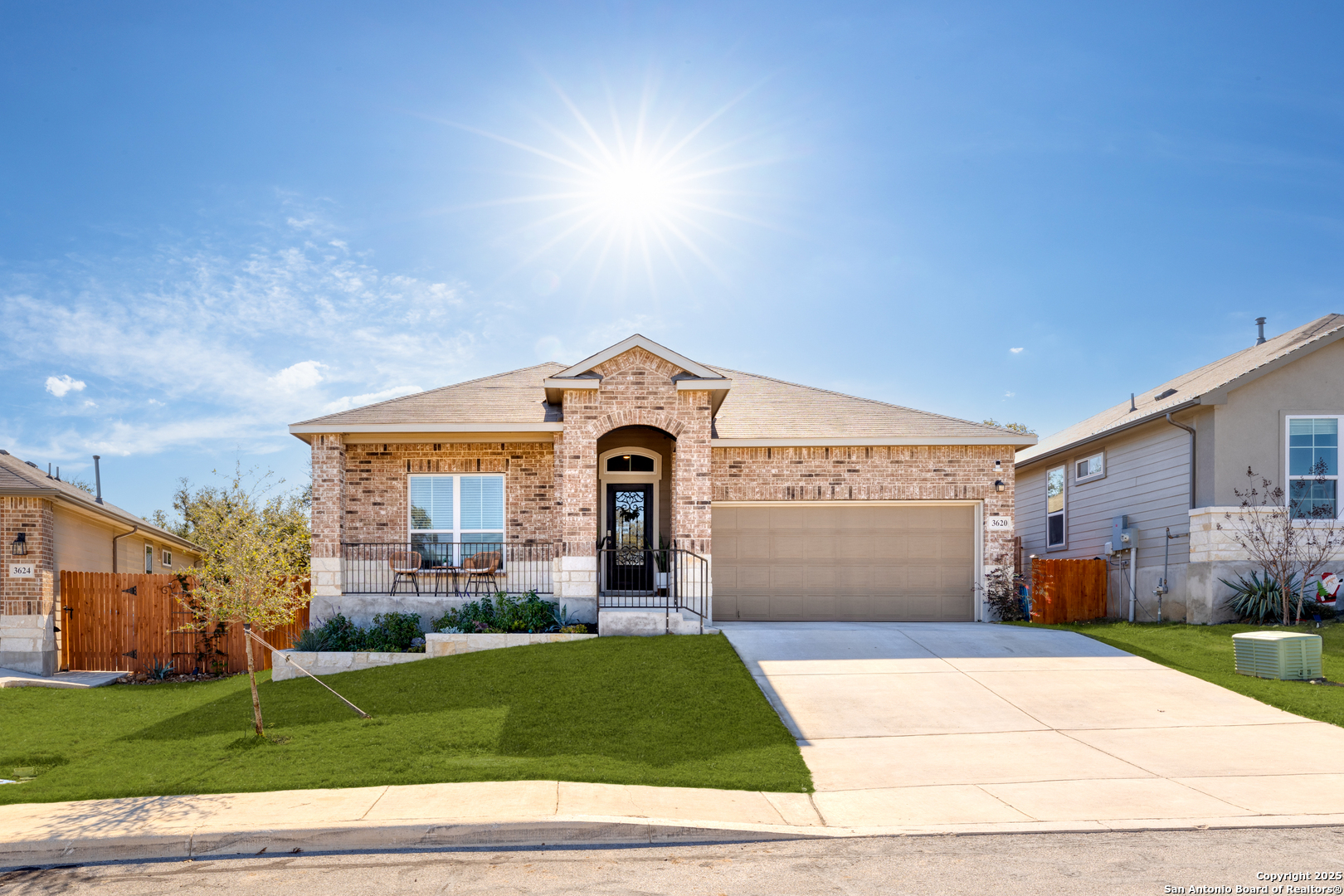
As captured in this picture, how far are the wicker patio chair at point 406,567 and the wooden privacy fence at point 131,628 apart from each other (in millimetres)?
2406

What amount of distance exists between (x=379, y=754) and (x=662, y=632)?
596 cm

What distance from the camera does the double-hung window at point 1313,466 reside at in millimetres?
16359

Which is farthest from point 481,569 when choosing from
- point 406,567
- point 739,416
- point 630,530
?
point 739,416

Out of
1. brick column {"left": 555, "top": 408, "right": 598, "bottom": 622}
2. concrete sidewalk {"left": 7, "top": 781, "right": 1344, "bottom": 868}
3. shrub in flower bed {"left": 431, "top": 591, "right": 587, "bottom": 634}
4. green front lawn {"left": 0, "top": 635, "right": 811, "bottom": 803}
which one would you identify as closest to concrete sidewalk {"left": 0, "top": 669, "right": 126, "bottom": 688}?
green front lawn {"left": 0, "top": 635, "right": 811, "bottom": 803}

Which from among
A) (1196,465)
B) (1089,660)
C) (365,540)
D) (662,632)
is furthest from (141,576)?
(1196,465)

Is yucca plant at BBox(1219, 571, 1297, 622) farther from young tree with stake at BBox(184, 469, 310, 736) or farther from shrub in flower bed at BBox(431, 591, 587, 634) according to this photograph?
young tree with stake at BBox(184, 469, 310, 736)

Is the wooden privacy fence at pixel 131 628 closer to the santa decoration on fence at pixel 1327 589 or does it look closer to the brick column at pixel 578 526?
the brick column at pixel 578 526

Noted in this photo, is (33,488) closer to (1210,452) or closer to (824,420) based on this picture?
(824,420)

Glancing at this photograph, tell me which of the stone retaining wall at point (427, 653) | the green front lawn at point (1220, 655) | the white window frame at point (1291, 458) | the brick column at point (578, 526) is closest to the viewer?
the green front lawn at point (1220, 655)

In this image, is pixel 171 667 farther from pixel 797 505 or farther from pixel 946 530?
pixel 946 530

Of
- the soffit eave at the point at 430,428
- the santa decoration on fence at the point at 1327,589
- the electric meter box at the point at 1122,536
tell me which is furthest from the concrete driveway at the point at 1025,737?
the electric meter box at the point at 1122,536

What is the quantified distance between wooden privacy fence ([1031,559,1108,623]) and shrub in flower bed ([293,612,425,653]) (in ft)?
38.8

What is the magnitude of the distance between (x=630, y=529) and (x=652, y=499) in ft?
2.40

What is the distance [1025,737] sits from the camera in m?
9.38
